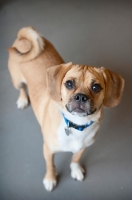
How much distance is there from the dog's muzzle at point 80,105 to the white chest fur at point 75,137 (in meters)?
0.16

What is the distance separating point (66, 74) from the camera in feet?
3.87

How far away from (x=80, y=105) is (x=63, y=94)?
0.39 ft

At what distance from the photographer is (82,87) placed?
1.14 m

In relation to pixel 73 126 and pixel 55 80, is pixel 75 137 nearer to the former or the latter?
pixel 73 126

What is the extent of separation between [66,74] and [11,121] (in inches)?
36.0

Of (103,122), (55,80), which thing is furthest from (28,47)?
(103,122)

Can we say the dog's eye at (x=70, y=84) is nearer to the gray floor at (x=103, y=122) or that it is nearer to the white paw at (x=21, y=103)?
the gray floor at (x=103, y=122)

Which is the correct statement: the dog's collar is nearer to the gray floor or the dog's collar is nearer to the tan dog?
the tan dog

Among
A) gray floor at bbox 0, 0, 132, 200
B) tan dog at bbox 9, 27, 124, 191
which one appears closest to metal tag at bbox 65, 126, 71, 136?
tan dog at bbox 9, 27, 124, 191

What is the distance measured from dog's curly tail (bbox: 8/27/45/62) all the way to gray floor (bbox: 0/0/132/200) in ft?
1.90

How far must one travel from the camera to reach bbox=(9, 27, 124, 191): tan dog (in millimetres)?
1135

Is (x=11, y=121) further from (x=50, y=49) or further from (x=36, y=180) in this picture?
(x=50, y=49)

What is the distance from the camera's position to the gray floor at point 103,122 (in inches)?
65.7

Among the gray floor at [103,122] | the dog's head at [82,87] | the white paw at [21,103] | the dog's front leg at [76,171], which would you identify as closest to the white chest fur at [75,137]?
the dog's head at [82,87]
